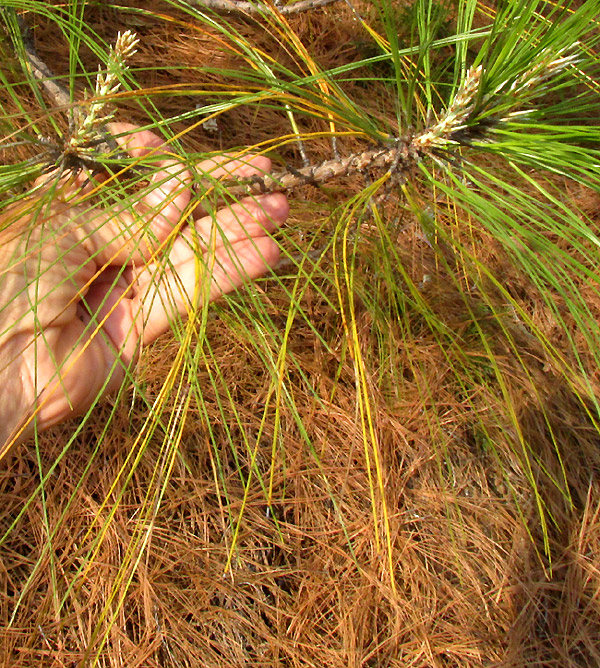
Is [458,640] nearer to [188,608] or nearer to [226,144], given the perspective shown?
[188,608]

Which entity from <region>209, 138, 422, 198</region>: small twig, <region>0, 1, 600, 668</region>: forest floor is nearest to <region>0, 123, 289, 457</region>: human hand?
<region>209, 138, 422, 198</region>: small twig

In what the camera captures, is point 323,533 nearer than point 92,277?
No

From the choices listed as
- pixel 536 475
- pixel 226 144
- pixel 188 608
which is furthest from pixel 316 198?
pixel 188 608

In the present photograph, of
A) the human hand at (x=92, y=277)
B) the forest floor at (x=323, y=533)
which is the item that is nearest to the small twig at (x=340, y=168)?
the human hand at (x=92, y=277)

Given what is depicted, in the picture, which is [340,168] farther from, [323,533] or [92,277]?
[323,533]

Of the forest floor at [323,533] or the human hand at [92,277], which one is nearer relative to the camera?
the human hand at [92,277]

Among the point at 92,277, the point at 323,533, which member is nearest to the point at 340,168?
the point at 92,277

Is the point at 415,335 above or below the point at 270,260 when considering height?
below

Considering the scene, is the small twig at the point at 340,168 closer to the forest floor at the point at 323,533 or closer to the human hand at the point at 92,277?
the human hand at the point at 92,277

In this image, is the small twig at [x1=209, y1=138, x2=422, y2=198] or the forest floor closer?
the small twig at [x1=209, y1=138, x2=422, y2=198]

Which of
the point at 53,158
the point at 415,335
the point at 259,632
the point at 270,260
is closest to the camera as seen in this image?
the point at 53,158

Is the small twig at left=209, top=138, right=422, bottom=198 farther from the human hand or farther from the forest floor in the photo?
the forest floor
